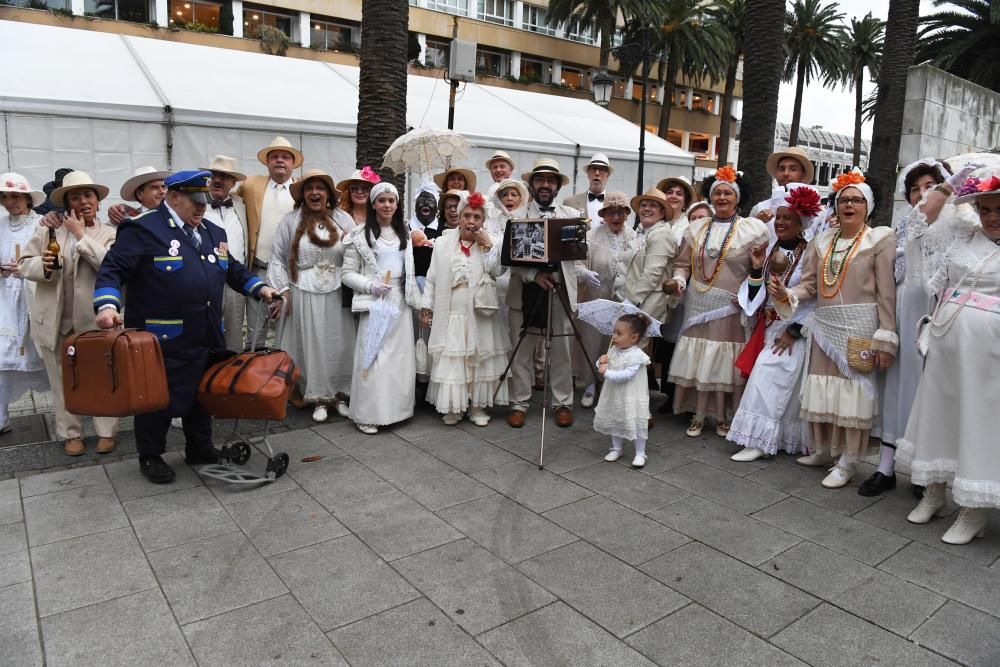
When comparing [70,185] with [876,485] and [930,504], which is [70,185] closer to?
[876,485]

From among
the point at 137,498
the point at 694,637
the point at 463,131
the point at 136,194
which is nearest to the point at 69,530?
the point at 137,498

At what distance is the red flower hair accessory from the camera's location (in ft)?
16.5

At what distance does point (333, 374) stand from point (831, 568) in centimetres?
410

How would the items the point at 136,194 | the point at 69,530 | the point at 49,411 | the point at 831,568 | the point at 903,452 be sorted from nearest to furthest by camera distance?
the point at 831,568 → the point at 69,530 → the point at 903,452 → the point at 136,194 → the point at 49,411

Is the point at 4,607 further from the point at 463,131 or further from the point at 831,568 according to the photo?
the point at 463,131

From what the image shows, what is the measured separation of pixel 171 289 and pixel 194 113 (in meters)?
6.26

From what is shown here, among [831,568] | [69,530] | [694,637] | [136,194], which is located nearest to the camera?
[694,637]

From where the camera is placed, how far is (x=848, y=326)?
4.65 metres

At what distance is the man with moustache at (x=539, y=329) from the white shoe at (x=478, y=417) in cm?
20

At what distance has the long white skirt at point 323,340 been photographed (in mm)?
6023

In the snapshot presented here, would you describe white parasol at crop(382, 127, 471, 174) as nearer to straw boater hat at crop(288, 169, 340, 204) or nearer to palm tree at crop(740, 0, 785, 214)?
straw boater hat at crop(288, 169, 340, 204)

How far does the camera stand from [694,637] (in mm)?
3000

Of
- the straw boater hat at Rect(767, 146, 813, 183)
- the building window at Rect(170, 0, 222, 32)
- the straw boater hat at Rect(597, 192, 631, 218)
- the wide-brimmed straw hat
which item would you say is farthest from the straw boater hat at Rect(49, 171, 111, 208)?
the building window at Rect(170, 0, 222, 32)

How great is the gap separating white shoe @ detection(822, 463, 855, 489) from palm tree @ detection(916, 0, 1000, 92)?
51.1 ft
